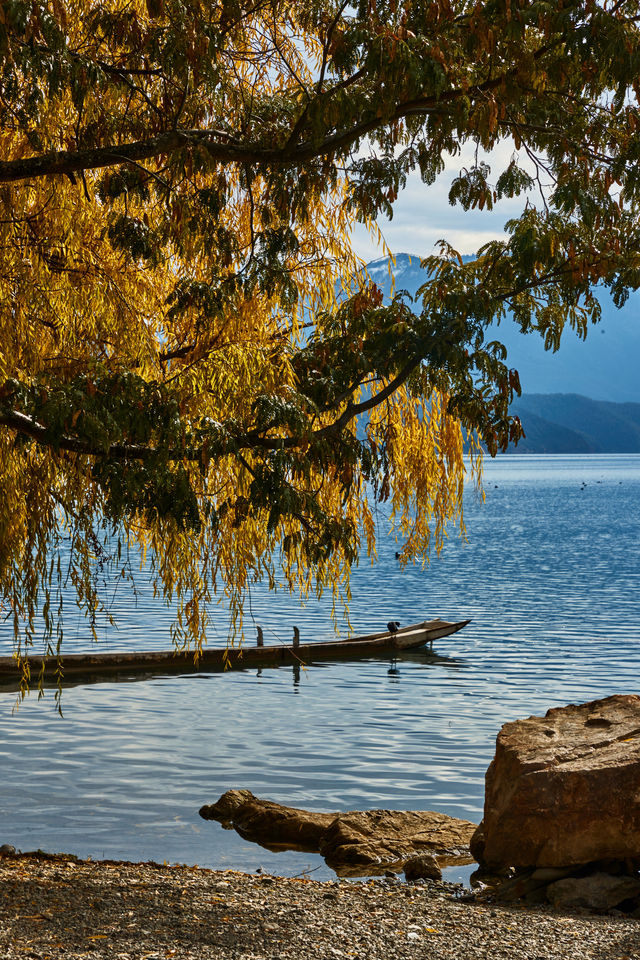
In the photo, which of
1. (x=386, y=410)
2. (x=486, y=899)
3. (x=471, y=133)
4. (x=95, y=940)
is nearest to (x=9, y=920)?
(x=95, y=940)

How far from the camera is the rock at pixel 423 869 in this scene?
1039 centimetres

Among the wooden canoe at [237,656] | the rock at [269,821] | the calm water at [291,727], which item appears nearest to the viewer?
the rock at [269,821]

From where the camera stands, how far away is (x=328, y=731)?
18.4 m

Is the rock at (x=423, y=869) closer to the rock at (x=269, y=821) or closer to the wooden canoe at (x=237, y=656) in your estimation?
the rock at (x=269, y=821)

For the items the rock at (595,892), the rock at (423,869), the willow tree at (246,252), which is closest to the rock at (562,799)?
the rock at (595,892)

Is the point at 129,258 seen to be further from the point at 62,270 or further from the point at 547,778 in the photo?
the point at 547,778

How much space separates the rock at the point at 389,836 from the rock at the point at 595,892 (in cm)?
230

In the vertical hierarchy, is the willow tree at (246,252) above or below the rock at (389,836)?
above

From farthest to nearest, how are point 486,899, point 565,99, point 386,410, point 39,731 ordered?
point 39,731 < point 386,410 < point 486,899 < point 565,99

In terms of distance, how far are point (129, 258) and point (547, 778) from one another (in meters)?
5.72

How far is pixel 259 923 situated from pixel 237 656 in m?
18.6

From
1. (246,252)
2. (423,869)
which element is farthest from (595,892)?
(246,252)

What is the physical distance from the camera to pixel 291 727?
62.0ft

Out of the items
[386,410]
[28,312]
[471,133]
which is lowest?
[386,410]
